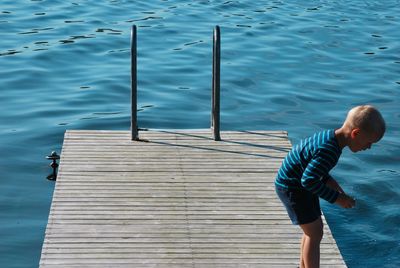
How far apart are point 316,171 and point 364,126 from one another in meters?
0.47

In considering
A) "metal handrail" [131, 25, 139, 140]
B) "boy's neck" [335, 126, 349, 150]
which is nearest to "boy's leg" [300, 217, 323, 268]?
"boy's neck" [335, 126, 349, 150]

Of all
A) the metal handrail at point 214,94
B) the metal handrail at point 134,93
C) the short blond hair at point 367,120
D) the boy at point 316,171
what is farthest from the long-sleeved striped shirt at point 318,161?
the metal handrail at point 134,93

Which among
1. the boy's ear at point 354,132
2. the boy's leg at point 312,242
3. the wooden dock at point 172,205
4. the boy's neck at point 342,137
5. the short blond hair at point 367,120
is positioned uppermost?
the short blond hair at point 367,120

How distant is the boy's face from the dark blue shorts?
60 cm

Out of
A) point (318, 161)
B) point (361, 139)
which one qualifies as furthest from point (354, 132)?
point (318, 161)

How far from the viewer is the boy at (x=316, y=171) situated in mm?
6730

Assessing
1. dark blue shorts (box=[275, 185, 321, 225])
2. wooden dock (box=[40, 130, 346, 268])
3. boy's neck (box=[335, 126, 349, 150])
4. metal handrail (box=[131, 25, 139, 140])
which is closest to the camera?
boy's neck (box=[335, 126, 349, 150])

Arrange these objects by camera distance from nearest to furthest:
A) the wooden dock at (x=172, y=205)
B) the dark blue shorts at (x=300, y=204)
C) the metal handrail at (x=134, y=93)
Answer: the dark blue shorts at (x=300, y=204) → the wooden dock at (x=172, y=205) → the metal handrail at (x=134, y=93)

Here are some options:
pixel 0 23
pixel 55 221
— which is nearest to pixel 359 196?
pixel 55 221

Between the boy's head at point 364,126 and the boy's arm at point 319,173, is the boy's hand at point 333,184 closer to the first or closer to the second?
the boy's arm at point 319,173

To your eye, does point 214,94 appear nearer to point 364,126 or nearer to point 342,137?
point 342,137

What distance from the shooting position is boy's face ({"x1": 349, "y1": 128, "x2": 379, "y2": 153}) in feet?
22.1

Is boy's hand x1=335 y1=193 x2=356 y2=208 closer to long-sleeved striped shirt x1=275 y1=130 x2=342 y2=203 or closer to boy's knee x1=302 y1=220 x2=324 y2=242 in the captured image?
long-sleeved striped shirt x1=275 y1=130 x2=342 y2=203

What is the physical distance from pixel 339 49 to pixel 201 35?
9.21 ft
